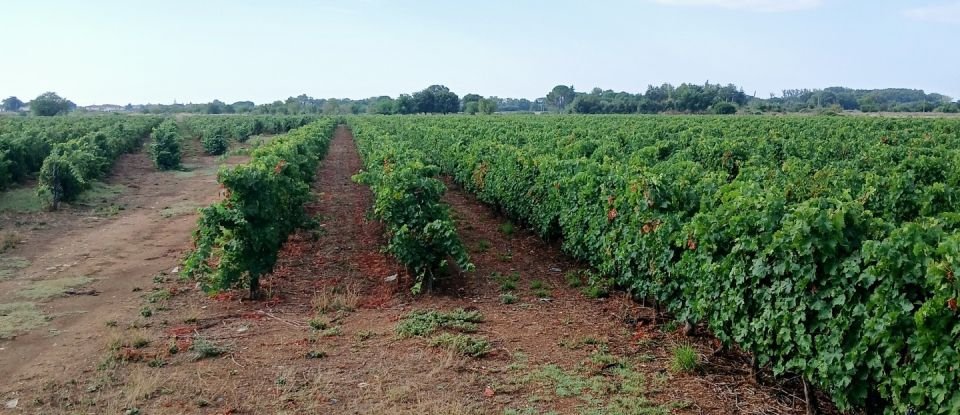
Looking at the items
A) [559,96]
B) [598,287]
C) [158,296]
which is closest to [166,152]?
[158,296]

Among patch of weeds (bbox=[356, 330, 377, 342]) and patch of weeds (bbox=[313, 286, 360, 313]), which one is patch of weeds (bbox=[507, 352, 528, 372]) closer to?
patch of weeds (bbox=[356, 330, 377, 342])

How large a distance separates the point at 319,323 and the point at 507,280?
344 cm

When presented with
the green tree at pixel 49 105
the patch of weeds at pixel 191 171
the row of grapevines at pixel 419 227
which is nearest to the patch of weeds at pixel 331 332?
the row of grapevines at pixel 419 227

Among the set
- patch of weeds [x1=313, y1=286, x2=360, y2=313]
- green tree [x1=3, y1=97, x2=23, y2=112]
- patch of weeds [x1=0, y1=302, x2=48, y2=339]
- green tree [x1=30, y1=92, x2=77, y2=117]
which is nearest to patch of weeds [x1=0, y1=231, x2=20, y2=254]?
patch of weeds [x1=0, y1=302, x2=48, y2=339]

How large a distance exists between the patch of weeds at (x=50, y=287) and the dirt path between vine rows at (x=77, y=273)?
15 millimetres

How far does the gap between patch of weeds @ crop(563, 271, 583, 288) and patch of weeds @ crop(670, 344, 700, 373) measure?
3.70 m

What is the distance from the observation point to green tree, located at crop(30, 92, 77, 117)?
110750 millimetres

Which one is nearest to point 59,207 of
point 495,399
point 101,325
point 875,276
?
point 101,325

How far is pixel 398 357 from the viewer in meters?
7.91

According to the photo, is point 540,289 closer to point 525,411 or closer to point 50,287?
point 525,411

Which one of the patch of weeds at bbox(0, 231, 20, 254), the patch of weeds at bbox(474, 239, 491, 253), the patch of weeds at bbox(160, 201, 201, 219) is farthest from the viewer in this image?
the patch of weeds at bbox(160, 201, 201, 219)

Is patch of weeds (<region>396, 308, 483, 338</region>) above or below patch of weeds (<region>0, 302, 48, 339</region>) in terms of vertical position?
above

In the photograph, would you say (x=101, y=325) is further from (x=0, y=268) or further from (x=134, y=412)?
(x=0, y=268)

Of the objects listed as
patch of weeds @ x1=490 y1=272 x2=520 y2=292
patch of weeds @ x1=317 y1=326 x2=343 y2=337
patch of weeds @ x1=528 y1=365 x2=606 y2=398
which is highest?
patch of weeds @ x1=528 y1=365 x2=606 y2=398
